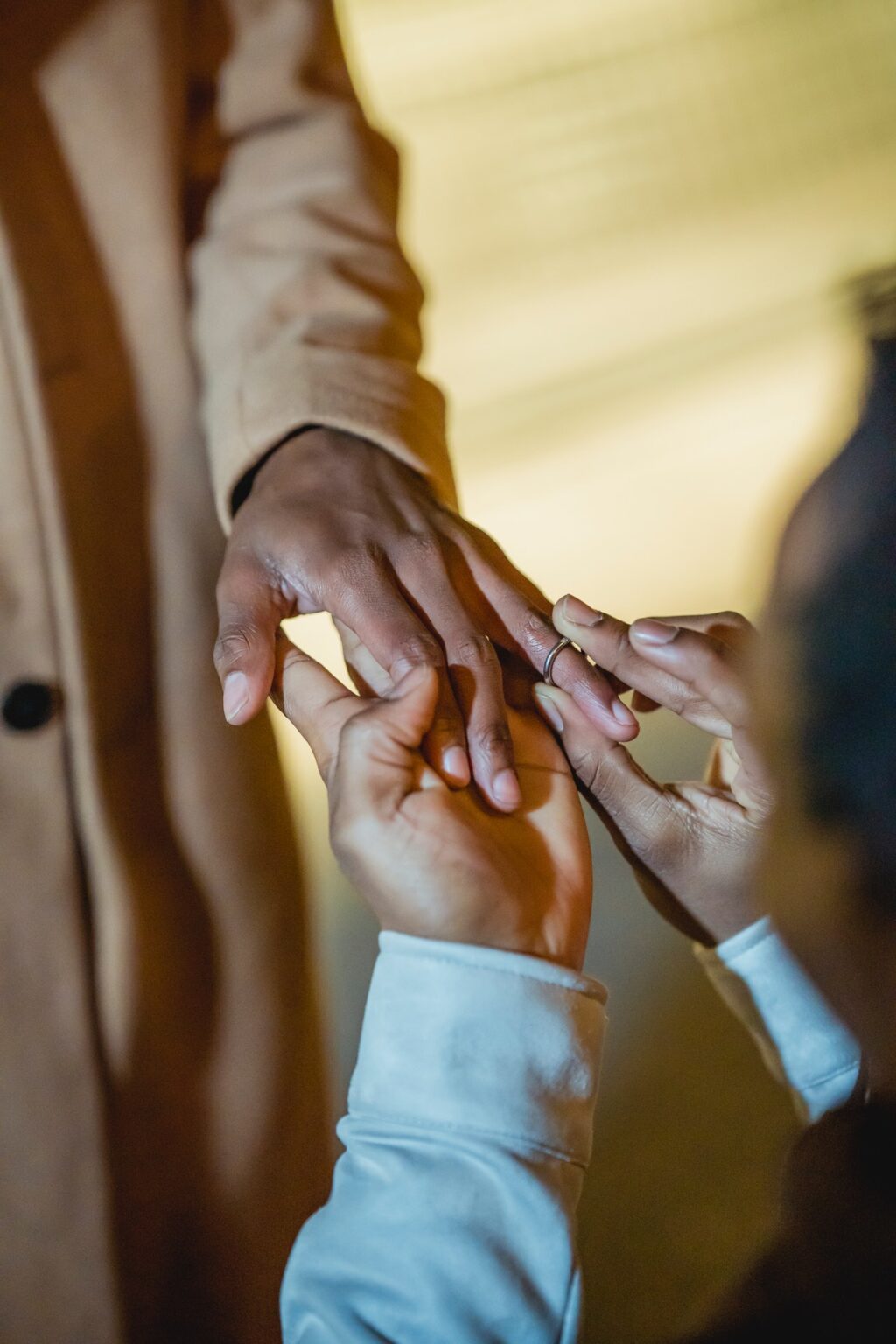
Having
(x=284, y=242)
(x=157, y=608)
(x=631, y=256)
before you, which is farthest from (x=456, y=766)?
(x=631, y=256)

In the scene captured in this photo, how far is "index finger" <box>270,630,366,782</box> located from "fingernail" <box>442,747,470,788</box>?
0.15 feet

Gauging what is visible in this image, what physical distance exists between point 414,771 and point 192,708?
175 mm

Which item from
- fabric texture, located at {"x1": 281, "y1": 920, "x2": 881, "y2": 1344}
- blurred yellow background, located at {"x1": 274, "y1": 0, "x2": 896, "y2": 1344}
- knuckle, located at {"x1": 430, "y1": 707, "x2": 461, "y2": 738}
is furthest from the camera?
blurred yellow background, located at {"x1": 274, "y1": 0, "x2": 896, "y2": 1344}

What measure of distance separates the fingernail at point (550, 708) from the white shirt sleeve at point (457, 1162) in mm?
132

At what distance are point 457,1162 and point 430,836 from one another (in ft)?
0.37

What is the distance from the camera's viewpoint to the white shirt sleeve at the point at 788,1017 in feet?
1.22

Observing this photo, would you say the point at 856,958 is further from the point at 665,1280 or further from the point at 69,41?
the point at 69,41

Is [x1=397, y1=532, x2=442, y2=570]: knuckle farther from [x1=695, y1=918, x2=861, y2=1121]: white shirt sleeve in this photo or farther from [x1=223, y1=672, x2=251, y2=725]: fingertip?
[x1=695, y1=918, x2=861, y2=1121]: white shirt sleeve

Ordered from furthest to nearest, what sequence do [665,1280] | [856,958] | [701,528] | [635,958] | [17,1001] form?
[701,528] → [635,958] → [665,1280] → [17,1001] → [856,958]

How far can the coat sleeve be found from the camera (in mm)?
486

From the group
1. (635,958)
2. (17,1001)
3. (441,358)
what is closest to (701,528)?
(441,358)

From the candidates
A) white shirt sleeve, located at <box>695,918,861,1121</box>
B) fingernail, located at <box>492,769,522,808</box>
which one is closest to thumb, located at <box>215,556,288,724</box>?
fingernail, located at <box>492,769,522,808</box>

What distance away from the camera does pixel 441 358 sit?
37.9 inches

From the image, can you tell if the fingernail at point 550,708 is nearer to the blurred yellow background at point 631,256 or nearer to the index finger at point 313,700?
the index finger at point 313,700
